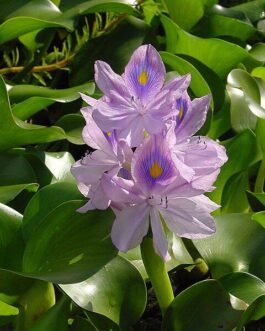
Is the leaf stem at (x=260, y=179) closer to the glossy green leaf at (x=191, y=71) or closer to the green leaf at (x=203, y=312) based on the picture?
the glossy green leaf at (x=191, y=71)

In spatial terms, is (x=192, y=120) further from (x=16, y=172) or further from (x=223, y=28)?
(x=223, y=28)

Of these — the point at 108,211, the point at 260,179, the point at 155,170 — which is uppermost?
the point at 155,170

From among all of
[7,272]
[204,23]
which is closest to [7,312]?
[7,272]

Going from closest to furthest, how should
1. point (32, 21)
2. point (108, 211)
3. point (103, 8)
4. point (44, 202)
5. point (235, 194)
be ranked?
point (108, 211), point (44, 202), point (235, 194), point (32, 21), point (103, 8)

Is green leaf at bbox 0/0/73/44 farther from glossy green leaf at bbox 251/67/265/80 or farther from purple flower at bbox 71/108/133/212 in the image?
purple flower at bbox 71/108/133/212

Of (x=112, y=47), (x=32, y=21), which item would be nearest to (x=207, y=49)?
(x=112, y=47)

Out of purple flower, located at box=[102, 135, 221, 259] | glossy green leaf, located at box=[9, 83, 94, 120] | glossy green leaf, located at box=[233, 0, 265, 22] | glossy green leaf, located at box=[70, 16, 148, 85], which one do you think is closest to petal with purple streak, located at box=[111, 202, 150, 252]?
purple flower, located at box=[102, 135, 221, 259]

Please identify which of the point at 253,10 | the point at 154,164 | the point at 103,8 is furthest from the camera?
the point at 253,10
